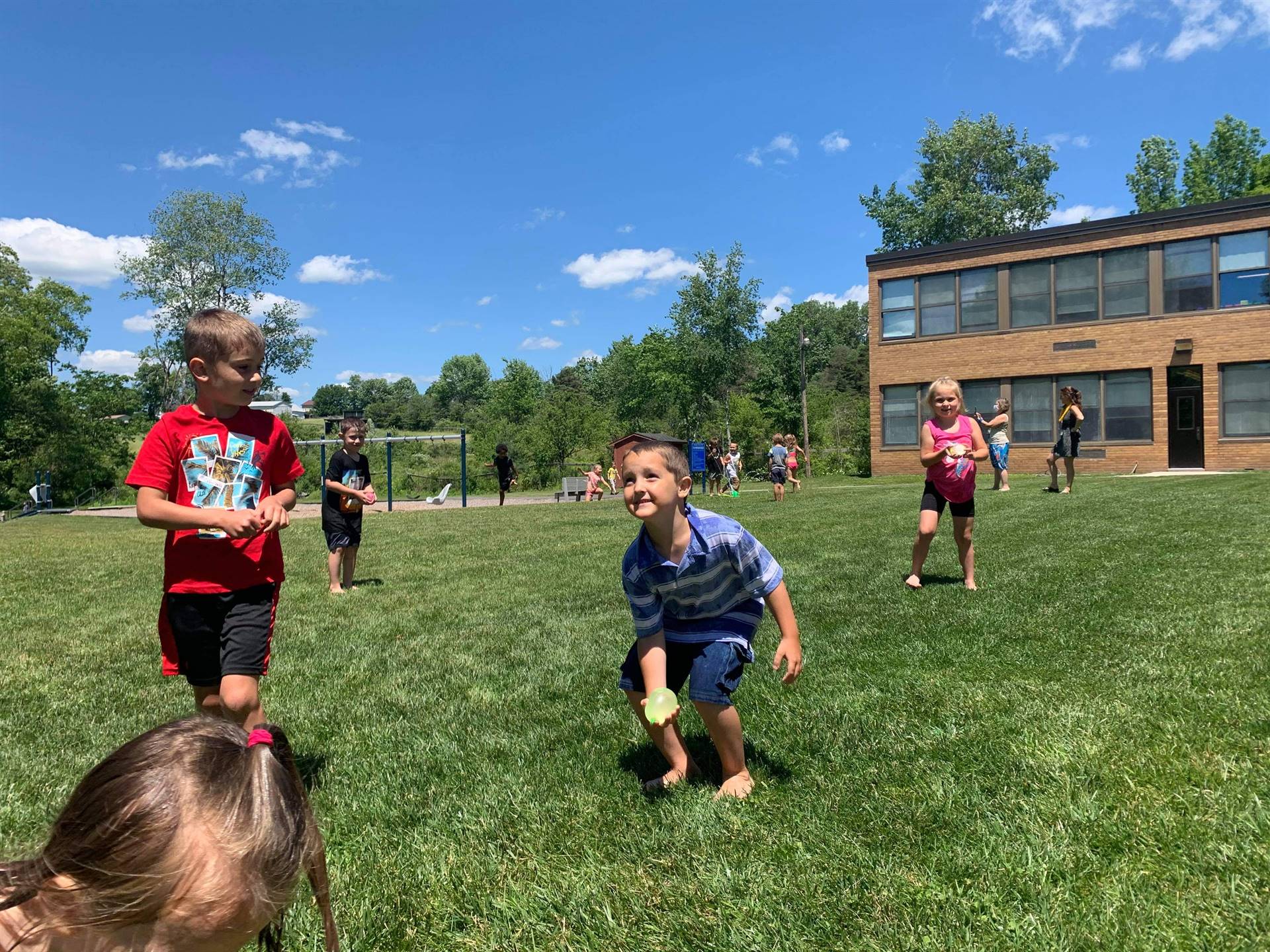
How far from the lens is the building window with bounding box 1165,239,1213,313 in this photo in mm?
25609

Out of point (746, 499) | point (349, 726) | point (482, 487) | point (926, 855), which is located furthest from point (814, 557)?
point (482, 487)

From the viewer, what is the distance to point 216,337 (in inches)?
121

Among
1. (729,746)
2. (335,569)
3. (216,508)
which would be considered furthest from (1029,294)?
(216,508)

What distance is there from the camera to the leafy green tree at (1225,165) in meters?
46.7

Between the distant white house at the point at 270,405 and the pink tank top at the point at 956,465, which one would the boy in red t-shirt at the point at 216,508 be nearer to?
the distant white house at the point at 270,405

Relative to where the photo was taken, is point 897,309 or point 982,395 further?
point 897,309

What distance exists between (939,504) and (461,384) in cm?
13363

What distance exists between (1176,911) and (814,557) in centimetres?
719

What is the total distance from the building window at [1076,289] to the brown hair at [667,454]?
2923cm

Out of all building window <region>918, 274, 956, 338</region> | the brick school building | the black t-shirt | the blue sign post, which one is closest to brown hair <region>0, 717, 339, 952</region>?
the black t-shirt

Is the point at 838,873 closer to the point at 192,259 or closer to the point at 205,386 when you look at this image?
the point at 205,386

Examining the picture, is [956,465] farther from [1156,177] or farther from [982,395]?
[1156,177]

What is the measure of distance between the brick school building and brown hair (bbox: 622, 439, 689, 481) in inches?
1129

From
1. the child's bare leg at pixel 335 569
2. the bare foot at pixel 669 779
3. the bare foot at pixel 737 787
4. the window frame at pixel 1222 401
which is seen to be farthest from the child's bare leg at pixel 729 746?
the window frame at pixel 1222 401
